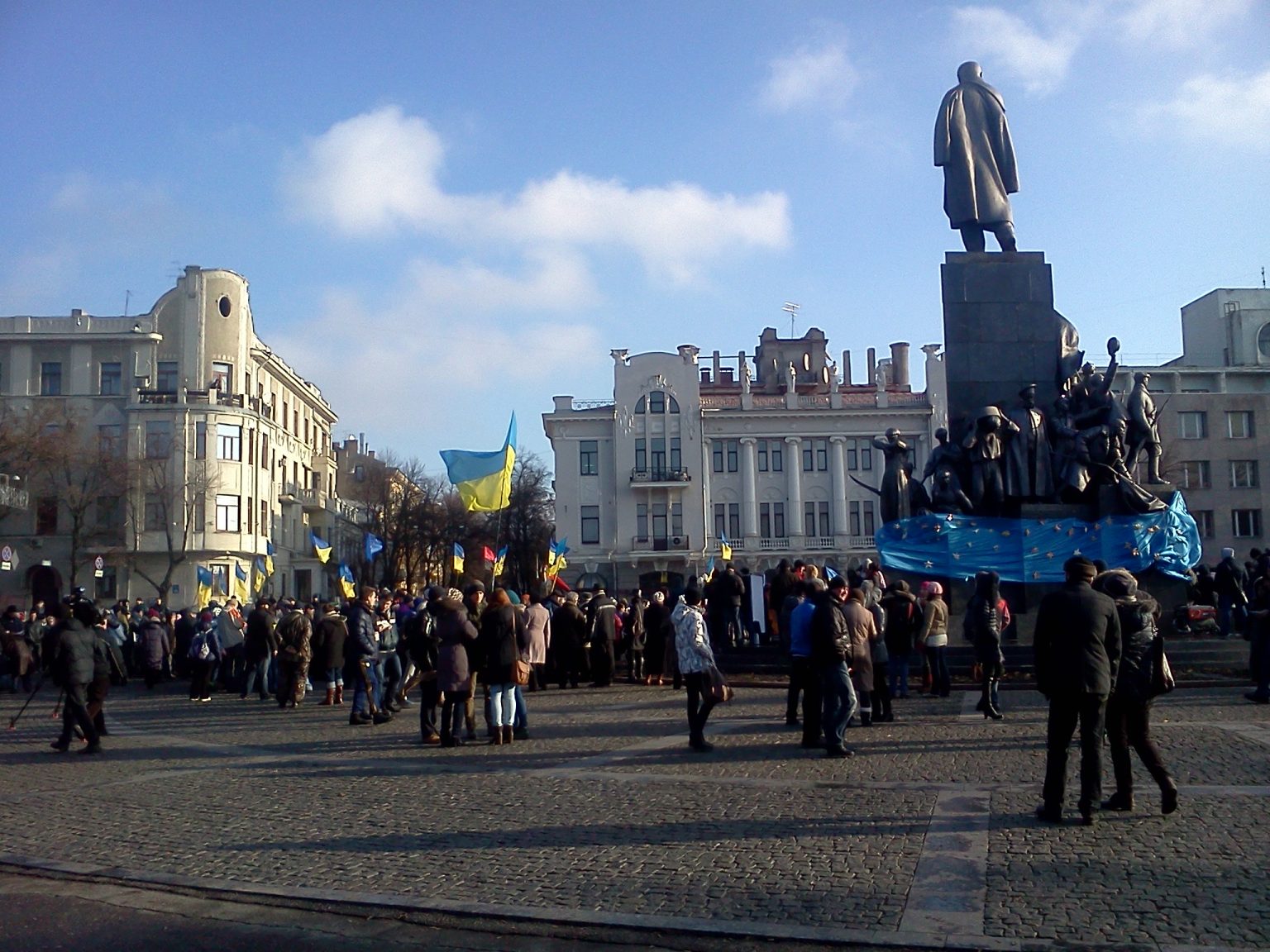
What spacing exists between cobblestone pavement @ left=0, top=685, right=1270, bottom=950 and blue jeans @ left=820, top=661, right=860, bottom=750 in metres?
0.31

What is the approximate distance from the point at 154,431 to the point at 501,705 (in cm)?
5212

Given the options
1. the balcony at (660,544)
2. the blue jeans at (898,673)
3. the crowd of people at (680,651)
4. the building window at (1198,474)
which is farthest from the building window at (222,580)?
the building window at (1198,474)

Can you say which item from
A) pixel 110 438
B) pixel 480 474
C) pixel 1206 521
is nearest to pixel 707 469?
pixel 1206 521

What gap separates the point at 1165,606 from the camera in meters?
20.3

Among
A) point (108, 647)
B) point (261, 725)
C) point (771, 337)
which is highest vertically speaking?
point (771, 337)

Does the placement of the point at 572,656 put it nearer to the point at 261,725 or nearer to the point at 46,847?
the point at 261,725

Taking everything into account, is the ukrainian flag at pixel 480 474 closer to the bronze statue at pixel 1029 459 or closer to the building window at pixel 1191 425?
the bronze statue at pixel 1029 459

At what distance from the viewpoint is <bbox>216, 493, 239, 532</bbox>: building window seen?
61.4m

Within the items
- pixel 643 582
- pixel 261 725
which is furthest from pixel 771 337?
pixel 261 725

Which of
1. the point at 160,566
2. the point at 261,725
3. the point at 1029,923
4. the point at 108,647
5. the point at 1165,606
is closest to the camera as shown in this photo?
the point at 1029,923

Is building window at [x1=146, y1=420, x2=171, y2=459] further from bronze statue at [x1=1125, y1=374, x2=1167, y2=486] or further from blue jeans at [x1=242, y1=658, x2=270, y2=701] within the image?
bronze statue at [x1=1125, y1=374, x2=1167, y2=486]

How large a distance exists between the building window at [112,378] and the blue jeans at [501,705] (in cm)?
5414

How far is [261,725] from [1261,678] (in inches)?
490

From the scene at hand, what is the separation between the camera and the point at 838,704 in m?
11.6
